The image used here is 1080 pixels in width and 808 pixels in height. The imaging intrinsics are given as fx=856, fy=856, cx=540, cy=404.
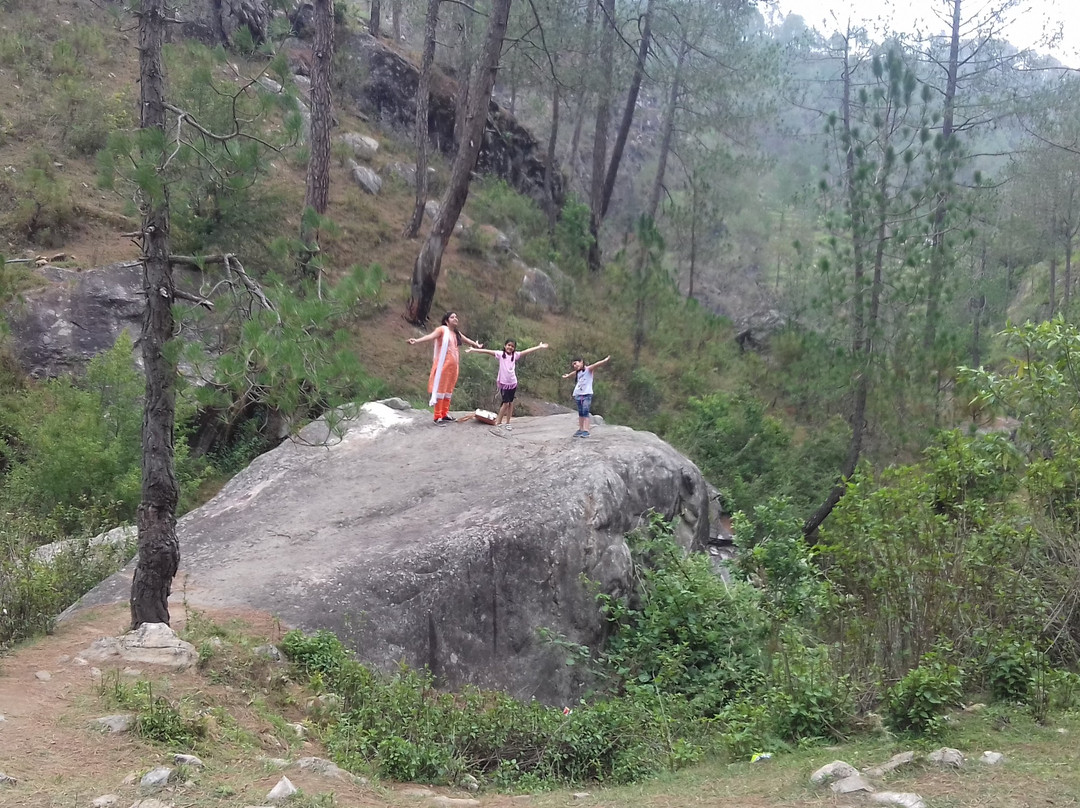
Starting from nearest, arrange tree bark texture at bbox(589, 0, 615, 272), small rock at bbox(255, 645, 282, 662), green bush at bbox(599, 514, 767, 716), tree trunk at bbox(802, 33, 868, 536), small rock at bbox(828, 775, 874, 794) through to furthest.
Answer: small rock at bbox(828, 775, 874, 794) → small rock at bbox(255, 645, 282, 662) → green bush at bbox(599, 514, 767, 716) → tree trunk at bbox(802, 33, 868, 536) → tree bark texture at bbox(589, 0, 615, 272)

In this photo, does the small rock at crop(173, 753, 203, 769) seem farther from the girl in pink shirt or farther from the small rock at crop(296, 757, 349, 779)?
the girl in pink shirt

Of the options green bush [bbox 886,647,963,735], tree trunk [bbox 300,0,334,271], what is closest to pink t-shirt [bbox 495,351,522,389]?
tree trunk [bbox 300,0,334,271]

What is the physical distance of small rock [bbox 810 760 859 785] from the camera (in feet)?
14.2

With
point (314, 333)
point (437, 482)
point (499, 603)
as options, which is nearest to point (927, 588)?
point (499, 603)

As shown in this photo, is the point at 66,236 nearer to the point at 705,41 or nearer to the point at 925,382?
the point at 925,382

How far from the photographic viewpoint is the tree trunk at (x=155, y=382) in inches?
234

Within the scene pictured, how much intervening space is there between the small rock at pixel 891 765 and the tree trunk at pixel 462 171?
13344mm

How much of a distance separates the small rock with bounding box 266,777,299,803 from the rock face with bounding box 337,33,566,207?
23.5 meters

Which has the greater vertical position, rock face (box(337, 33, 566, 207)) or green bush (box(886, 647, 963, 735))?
rock face (box(337, 33, 566, 207))

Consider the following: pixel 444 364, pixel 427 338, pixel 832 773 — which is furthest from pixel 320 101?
pixel 832 773

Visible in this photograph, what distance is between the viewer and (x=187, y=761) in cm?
434

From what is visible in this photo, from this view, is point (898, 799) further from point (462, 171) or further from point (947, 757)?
point (462, 171)

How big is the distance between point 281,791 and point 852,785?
2.78 metres

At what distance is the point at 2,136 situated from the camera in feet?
53.6
